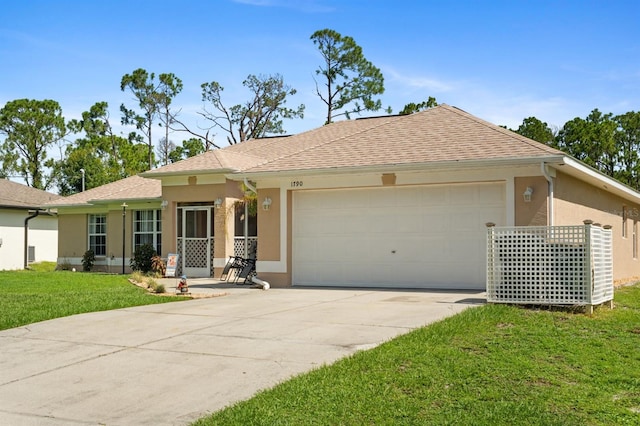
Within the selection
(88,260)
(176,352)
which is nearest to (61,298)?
(176,352)

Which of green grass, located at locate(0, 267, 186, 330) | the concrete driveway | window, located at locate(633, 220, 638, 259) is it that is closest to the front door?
green grass, located at locate(0, 267, 186, 330)

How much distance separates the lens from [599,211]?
19.8m

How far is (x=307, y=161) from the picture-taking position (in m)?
16.9

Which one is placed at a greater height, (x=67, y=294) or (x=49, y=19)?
(x=49, y=19)

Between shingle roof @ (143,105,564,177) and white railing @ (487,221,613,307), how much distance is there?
2.88 meters

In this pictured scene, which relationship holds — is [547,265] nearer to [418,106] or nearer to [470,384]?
[470,384]

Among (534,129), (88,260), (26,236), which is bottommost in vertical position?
(88,260)

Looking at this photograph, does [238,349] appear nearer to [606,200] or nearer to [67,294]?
[67,294]

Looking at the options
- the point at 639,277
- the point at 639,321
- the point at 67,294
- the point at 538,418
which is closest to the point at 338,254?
the point at 67,294

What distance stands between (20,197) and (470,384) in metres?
28.8

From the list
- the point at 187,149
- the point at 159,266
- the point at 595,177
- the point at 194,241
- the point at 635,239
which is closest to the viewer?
the point at 595,177

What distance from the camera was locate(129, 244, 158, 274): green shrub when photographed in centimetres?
2230

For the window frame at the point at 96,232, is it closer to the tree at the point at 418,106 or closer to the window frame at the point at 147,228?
the window frame at the point at 147,228

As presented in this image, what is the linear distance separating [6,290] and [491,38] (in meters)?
14.1
